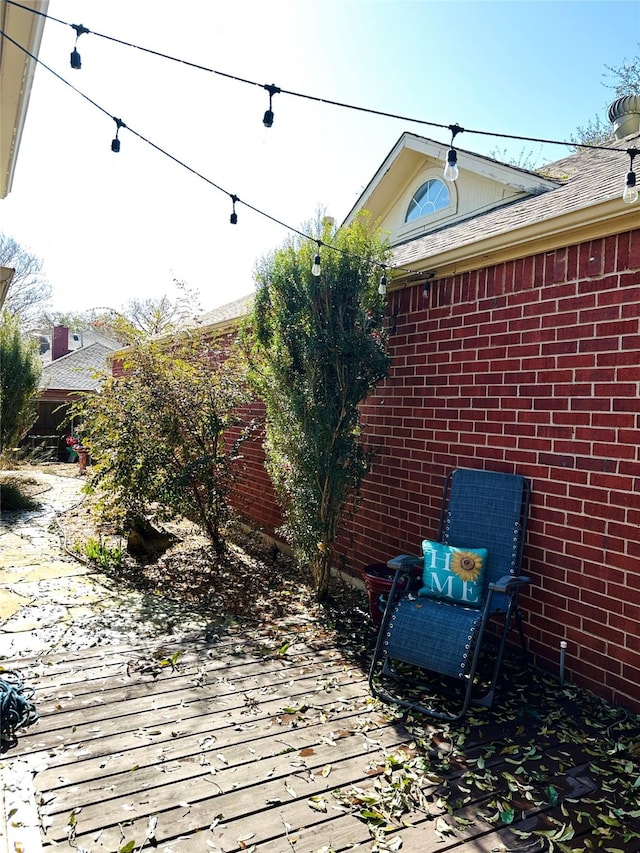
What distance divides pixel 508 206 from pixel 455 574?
12.2 feet

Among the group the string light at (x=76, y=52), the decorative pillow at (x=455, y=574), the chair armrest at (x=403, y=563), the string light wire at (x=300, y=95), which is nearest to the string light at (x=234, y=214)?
the string light wire at (x=300, y=95)

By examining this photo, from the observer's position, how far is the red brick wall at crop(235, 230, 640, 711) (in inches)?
127

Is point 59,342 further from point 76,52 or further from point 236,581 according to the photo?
point 76,52

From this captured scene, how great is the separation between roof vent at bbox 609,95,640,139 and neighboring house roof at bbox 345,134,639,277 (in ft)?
1.43

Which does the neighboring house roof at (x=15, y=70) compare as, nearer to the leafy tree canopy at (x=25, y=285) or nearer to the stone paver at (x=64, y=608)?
the stone paver at (x=64, y=608)

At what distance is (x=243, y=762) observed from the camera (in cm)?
269

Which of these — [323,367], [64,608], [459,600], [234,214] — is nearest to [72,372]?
[64,608]

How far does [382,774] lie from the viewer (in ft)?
8.63

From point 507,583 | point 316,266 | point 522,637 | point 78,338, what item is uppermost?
point 78,338

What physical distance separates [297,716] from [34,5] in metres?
3.43

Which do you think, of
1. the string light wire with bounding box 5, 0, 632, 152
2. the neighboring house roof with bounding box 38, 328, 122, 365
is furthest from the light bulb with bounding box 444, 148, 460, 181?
the neighboring house roof with bounding box 38, 328, 122, 365

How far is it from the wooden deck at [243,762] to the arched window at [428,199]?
18.5ft

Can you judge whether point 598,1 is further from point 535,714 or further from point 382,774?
point 382,774

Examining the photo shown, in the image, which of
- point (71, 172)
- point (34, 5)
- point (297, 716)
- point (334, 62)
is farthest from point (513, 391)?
point (71, 172)
